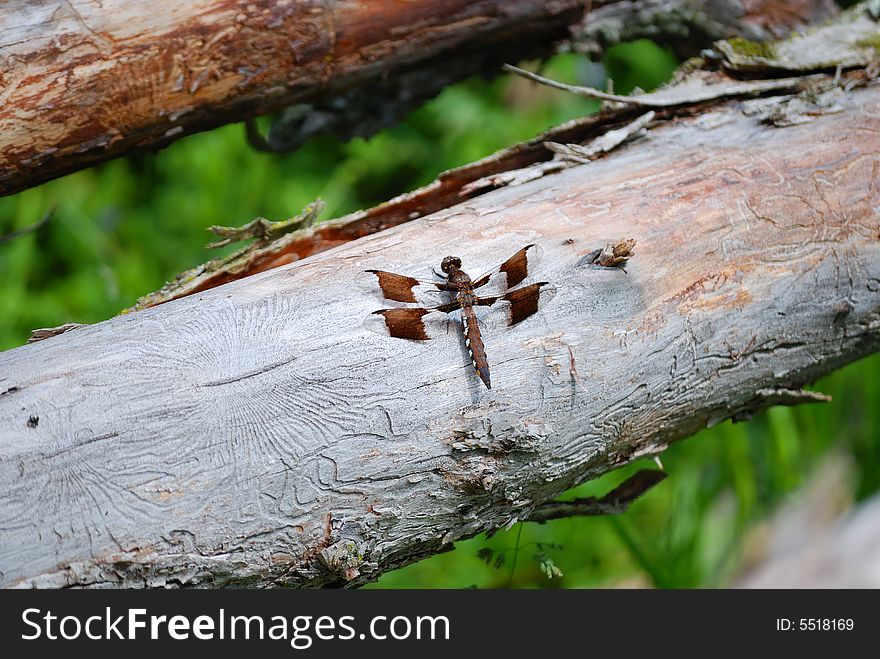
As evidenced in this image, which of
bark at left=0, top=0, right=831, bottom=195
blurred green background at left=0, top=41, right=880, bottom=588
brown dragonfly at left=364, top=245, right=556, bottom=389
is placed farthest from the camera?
blurred green background at left=0, top=41, right=880, bottom=588

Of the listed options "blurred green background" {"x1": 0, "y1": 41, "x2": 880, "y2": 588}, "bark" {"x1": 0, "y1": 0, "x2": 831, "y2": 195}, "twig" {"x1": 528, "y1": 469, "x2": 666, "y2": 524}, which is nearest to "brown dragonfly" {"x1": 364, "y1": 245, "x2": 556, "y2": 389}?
"twig" {"x1": 528, "y1": 469, "x2": 666, "y2": 524}

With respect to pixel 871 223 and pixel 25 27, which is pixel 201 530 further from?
pixel 871 223

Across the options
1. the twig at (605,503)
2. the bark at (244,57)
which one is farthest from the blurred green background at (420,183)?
the twig at (605,503)

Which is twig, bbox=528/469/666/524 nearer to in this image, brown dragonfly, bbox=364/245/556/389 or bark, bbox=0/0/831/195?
brown dragonfly, bbox=364/245/556/389

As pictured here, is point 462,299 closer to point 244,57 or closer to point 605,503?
point 605,503

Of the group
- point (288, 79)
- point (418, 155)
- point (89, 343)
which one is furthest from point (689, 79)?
point (418, 155)

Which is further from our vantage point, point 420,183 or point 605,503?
point 420,183

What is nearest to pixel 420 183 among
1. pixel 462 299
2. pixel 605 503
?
pixel 605 503
